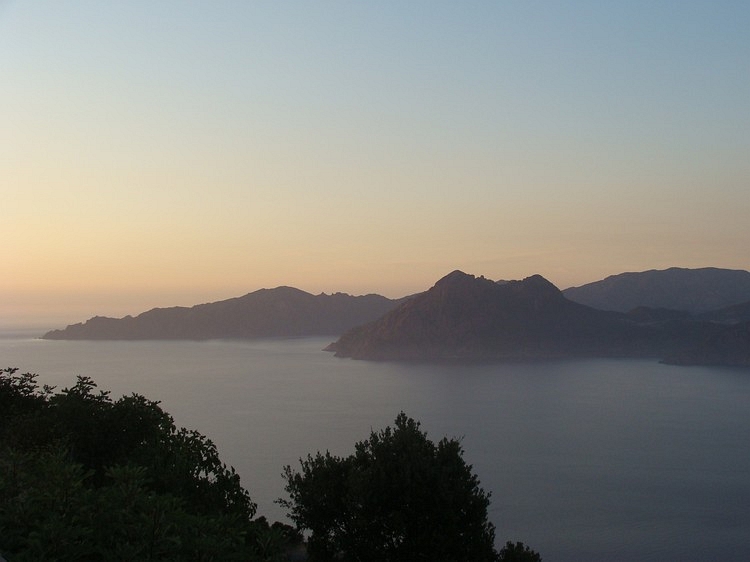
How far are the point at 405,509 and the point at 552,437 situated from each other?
290ft

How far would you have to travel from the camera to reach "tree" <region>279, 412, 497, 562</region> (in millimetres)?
22609

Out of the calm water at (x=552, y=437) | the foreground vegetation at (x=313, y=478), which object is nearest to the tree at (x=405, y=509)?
the foreground vegetation at (x=313, y=478)

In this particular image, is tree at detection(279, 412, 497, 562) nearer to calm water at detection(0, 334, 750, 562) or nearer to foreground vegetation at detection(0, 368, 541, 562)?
foreground vegetation at detection(0, 368, 541, 562)

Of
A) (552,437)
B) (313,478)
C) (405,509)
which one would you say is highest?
(313,478)

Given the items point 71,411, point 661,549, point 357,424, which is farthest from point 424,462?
point 357,424

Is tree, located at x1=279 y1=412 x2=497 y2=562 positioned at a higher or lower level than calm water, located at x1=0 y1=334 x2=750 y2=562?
higher

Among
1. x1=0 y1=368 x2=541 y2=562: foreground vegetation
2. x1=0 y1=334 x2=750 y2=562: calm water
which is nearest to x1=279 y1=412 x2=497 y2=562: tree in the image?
x1=0 y1=368 x2=541 y2=562: foreground vegetation

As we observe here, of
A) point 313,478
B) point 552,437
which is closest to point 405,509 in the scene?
point 313,478

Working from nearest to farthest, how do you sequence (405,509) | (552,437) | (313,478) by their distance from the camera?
(405,509), (313,478), (552,437)

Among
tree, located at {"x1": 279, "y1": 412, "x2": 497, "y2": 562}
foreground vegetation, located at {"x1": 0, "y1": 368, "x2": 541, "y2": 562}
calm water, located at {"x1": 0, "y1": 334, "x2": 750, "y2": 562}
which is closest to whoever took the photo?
foreground vegetation, located at {"x1": 0, "y1": 368, "x2": 541, "y2": 562}

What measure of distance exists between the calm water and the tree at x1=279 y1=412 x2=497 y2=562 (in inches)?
399

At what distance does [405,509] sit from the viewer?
2297 cm

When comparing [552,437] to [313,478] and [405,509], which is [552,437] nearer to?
[313,478]

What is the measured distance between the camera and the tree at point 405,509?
74.2 feet
